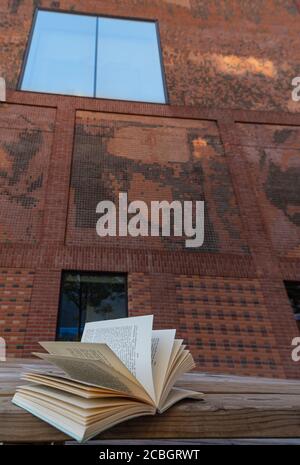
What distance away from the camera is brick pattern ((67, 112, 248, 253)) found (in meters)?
6.65

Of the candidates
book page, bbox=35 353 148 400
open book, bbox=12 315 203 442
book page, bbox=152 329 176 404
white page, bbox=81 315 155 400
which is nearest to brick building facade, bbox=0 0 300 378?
white page, bbox=81 315 155 400

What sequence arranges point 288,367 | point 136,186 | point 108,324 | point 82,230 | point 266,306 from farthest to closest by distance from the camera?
point 136,186
point 82,230
point 266,306
point 288,367
point 108,324

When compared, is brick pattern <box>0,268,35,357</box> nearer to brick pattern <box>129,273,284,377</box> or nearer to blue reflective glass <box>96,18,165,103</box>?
brick pattern <box>129,273,284,377</box>

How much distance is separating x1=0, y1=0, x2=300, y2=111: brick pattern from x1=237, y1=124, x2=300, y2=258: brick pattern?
1.05 m

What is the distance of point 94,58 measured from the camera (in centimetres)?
988

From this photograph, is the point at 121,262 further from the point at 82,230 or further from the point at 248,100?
the point at 248,100

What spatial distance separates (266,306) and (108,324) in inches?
191

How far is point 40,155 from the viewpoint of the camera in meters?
7.38

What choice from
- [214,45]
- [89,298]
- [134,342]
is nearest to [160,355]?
[134,342]

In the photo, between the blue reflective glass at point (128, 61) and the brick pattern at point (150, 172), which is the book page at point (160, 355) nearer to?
the brick pattern at point (150, 172)

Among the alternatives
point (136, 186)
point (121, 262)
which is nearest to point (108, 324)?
point (121, 262)

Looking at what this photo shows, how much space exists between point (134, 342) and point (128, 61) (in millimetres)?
10243
